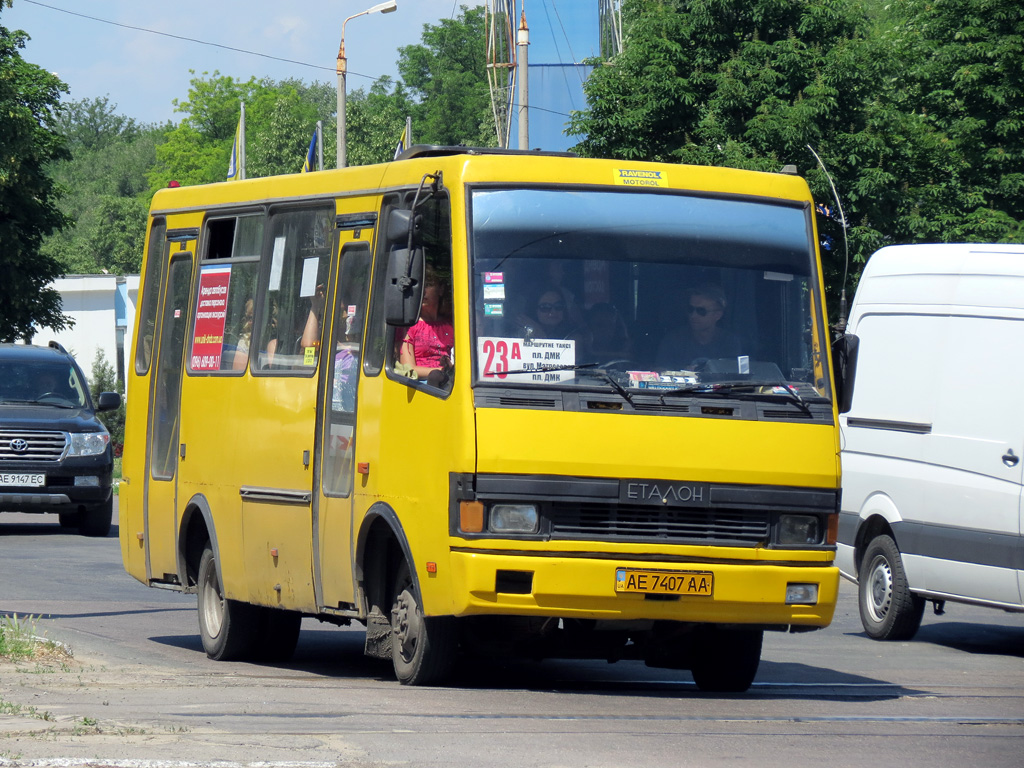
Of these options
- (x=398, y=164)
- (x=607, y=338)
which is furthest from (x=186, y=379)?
(x=607, y=338)

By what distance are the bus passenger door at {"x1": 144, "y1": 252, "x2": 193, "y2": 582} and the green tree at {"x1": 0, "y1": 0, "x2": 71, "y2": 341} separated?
Answer: 30145 mm

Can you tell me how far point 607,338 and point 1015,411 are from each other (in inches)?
192

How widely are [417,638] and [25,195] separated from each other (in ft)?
119

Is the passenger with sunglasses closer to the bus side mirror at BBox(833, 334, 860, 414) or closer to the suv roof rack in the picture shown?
the bus side mirror at BBox(833, 334, 860, 414)

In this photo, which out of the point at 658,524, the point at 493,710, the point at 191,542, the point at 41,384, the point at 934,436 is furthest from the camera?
the point at 41,384

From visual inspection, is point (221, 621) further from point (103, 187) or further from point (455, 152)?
point (103, 187)

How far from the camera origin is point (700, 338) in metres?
8.92

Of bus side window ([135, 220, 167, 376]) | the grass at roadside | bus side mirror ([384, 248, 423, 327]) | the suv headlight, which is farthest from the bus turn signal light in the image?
the suv headlight

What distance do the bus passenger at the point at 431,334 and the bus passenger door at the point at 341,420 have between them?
77 centimetres

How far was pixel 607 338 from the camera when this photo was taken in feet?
28.8

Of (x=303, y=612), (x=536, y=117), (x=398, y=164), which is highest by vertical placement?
(x=536, y=117)

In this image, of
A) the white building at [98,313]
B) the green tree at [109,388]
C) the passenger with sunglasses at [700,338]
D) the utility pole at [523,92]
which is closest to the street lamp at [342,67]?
the utility pole at [523,92]

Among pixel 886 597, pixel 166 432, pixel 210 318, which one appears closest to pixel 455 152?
pixel 210 318

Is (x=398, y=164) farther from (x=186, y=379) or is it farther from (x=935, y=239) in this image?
(x=935, y=239)
